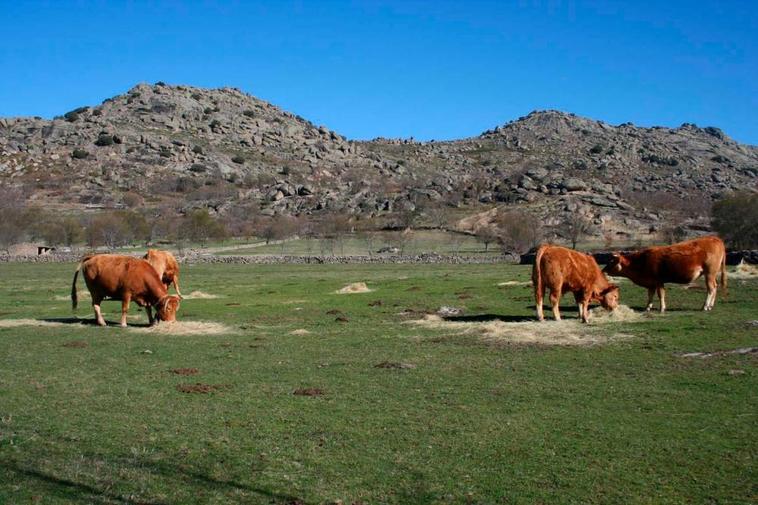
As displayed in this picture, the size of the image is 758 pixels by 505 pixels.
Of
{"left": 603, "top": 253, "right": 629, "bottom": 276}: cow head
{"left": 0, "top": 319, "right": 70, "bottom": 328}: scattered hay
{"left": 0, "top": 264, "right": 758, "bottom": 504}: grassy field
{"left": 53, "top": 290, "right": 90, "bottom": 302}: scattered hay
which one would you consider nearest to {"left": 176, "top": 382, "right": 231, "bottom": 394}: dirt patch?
{"left": 0, "top": 264, "right": 758, "bottom": 504}: grassy field

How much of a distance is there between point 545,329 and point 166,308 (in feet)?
38.9

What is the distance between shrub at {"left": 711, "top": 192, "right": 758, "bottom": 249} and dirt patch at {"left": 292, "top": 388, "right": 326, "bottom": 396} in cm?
6259

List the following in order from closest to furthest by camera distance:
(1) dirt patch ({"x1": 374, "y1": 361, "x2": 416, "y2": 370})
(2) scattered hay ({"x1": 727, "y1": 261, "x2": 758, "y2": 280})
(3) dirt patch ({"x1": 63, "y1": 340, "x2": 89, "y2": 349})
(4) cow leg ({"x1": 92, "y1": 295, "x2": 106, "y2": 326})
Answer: (1) dirt patch ({"x1": 374, "y1": 361, "x2": 416, "y2": 370}) → (3) dirt patch ({"x1": 63, "y1": 340, "x2": 89, "y2": 349}) → (4) cow leg ({"x1": 92, "y1": 295, "x2": 106, "y2": 326}) → (2) scattered hay ({"x1": 727, "y1": 261, "x2": 758, "y2": 280})

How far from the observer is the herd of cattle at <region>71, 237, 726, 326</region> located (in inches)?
839

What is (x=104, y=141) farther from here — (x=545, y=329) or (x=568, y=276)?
(x=545, y=329)

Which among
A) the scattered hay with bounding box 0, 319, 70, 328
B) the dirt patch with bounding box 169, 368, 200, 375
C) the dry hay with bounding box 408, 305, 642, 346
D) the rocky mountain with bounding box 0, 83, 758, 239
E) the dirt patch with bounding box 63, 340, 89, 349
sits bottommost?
the dirt patch with bounding box 169, 368, 200, 375

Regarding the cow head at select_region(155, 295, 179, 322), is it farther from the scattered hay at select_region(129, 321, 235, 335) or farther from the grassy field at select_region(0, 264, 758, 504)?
the grassy field at select_region(0, 264, 758, 504)

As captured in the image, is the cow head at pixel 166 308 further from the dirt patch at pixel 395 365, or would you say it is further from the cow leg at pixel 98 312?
the dirt patch at pixel 395 365

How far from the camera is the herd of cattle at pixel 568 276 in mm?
21312

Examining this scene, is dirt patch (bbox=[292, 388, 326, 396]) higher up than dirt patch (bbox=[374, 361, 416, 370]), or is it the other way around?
dirt patch (bbox=[374, 361, 416, 370])

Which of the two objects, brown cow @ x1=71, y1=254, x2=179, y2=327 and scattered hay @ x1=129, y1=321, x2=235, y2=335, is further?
brown cow @ x1=71, y1=254, x2=179, y2=327

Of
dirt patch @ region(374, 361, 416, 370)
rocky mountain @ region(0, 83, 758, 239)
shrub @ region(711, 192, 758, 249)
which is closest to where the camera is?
dirt patch @ region(374, 361, 416, 370)

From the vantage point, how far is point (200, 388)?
43.5 feet

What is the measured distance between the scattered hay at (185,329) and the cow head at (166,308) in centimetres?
25
